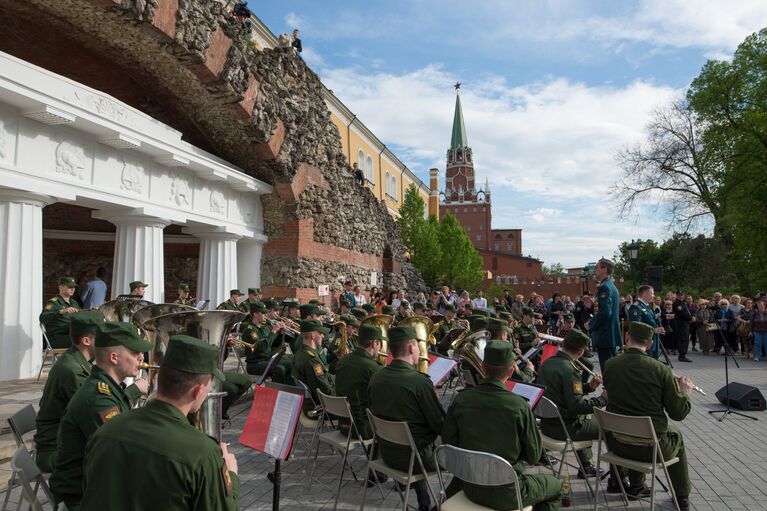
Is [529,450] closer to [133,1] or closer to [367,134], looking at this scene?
[133,1]

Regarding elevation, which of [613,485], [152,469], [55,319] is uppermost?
[152,469]

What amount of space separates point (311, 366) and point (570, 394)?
2.97 metres

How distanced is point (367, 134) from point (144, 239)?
36284 millimetres

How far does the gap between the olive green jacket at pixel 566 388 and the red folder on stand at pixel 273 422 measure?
282 centimetres

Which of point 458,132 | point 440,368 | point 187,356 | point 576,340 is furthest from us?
point 458,132

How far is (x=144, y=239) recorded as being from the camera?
11.8 meters

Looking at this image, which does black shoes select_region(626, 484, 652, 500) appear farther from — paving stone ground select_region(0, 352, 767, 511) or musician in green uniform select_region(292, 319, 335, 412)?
musician in green uniform select_region(292, 319, 335, 412)

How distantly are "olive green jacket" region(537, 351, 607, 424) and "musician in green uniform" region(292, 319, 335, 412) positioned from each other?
8.30ft

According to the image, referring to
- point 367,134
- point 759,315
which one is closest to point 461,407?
point 759,315

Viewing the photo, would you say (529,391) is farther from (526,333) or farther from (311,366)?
(526,333)

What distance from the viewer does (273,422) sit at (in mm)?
3902

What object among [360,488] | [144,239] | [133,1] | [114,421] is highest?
[133,1]

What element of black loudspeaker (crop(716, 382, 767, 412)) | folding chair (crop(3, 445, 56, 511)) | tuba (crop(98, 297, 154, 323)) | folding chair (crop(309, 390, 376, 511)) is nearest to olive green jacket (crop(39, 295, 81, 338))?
tuba (crop(98, 297, 154, 323))

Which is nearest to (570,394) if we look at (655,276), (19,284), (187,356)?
(187,356)
